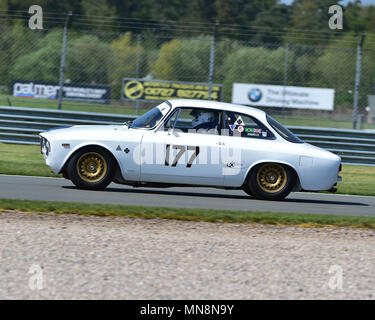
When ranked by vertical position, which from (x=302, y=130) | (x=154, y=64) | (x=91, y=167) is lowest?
(x=91, y=167)

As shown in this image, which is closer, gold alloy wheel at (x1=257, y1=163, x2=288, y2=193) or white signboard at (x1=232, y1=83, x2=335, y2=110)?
gold alloy wheel at (x1=257, y1=163, x2=288, y2=193)

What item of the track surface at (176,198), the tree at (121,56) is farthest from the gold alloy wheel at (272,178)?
the tree at (121,56)

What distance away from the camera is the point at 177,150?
9719 millimetres

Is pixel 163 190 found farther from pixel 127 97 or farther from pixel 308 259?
Answer: pixel 127 97

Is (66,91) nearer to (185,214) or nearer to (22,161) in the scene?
(22,161)

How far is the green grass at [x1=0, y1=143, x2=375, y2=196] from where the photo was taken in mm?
12148

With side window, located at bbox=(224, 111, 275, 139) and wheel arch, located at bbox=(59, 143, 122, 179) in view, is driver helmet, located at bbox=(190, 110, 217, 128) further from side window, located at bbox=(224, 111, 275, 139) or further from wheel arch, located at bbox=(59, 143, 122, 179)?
wheel arch, located at bbox=(59, 143, 122, 179)

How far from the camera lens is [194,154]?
9734 millimetres

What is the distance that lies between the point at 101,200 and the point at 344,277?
160 inches

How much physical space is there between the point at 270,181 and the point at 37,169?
4.60m

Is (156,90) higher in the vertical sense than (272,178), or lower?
higher

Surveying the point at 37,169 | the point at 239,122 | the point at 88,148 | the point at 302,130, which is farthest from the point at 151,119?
the point at 302,130

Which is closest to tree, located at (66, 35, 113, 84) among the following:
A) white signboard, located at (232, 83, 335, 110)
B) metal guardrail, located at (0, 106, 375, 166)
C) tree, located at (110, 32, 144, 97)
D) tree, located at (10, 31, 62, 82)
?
tree, located at (110, 32, 144, 97)
